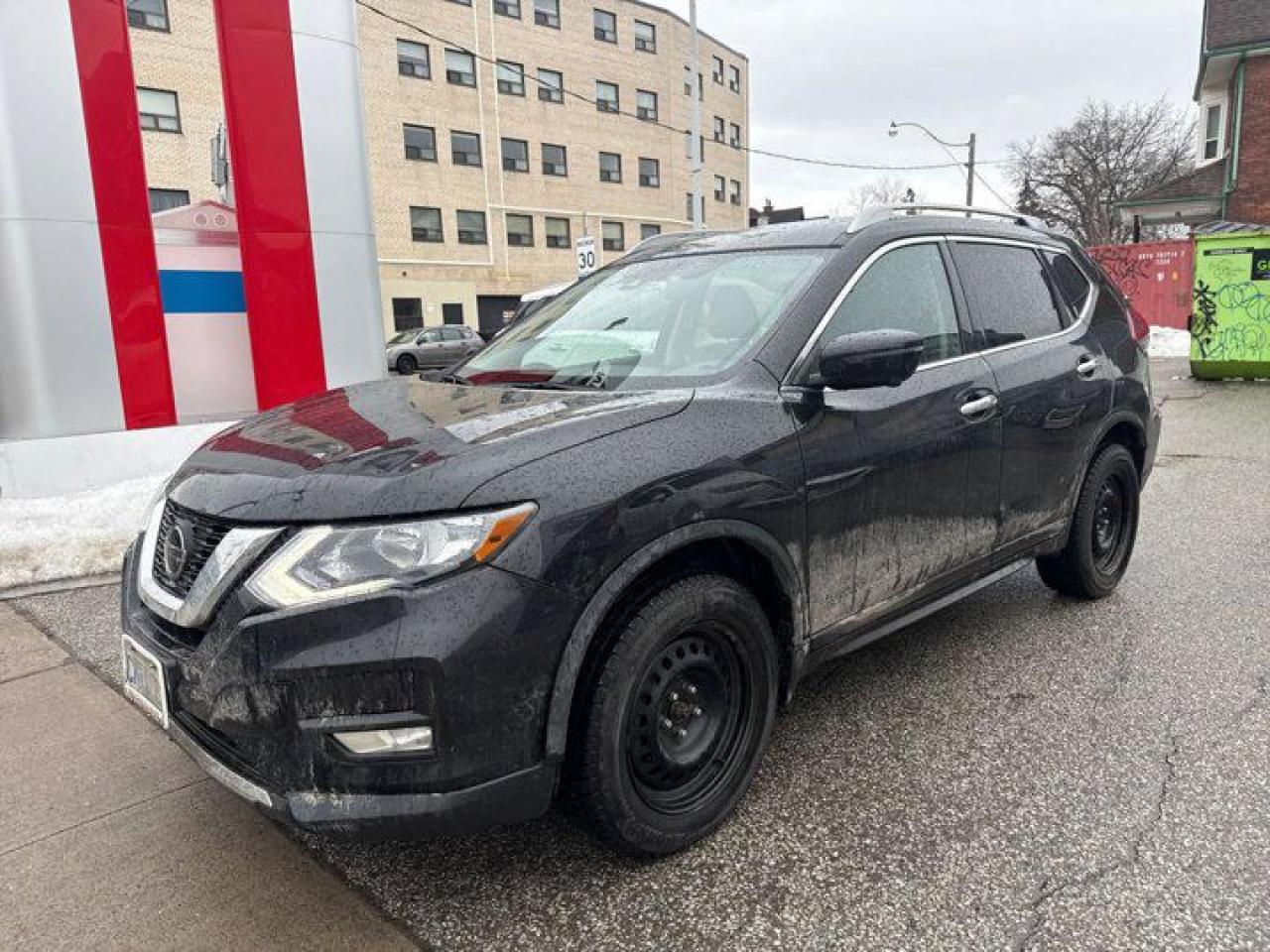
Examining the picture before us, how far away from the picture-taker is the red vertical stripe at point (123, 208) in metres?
6.50

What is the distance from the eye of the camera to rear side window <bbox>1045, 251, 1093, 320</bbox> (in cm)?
416

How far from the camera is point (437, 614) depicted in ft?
6.28

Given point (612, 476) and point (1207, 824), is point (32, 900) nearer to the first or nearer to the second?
point (612, 476)

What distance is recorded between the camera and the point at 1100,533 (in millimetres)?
4402

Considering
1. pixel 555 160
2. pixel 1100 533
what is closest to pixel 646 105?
pixel 555 160

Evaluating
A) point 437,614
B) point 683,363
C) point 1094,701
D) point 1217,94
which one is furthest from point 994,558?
point 1217,94

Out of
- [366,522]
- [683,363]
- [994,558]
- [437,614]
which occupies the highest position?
[683,363]

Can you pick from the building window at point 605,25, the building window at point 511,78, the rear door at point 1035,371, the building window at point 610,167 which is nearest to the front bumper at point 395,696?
the rear door at point 1035,371

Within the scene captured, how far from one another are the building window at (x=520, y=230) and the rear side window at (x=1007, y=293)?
33.7 m

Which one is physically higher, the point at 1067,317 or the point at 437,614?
the point at 1067,317

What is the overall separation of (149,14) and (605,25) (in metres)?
18.9

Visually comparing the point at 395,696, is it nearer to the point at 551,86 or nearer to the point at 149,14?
the point at 149,14

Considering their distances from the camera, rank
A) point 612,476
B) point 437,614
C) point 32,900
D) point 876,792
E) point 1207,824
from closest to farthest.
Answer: point 437,614 < point 612,476 < point 32,900 < point 1207,824 < point 876,792

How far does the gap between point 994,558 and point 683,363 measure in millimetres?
1672
